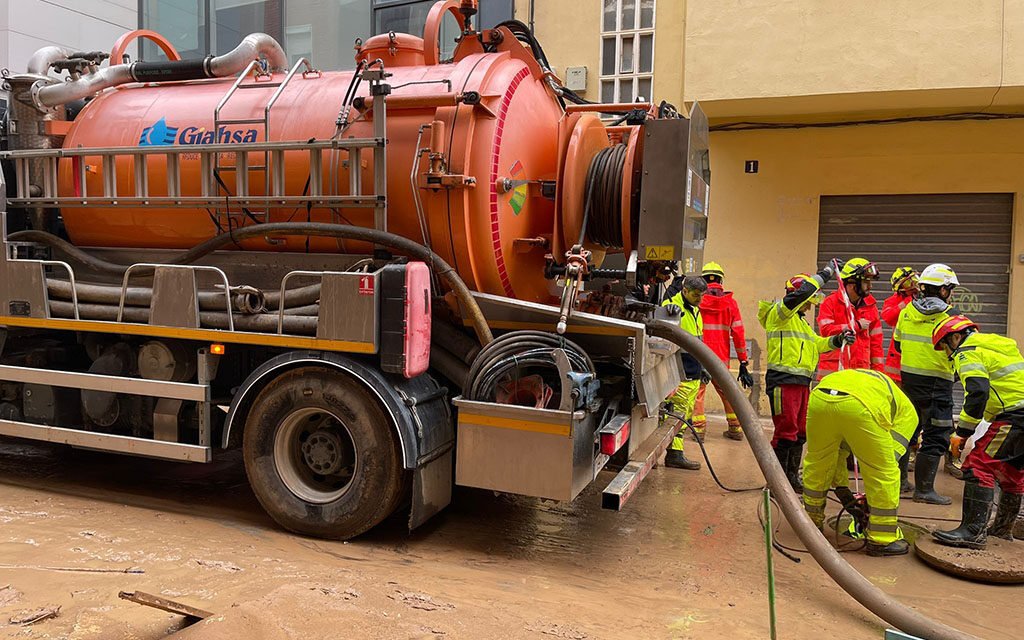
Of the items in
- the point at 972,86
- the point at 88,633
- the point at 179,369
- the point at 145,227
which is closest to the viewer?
the point at 88,633

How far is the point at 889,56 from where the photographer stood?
309 inches

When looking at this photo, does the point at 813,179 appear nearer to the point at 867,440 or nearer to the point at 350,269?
the point at 867,440

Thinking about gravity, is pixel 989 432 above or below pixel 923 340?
below

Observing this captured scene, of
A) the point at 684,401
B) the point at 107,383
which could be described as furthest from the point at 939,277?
the point at 107,383

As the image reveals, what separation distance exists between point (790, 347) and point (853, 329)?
0.85 metres

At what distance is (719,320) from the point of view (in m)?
7.74

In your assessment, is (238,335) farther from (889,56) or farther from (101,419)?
(889,56)

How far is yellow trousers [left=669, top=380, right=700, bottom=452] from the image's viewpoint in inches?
262

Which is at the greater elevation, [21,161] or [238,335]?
[21,161]

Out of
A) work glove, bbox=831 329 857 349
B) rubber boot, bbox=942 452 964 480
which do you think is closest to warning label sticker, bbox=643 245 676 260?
work glove, bbox=831 329 857 349

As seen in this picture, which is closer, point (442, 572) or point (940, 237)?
point (442, 572)

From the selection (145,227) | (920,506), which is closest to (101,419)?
(145,227)

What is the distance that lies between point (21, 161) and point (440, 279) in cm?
338

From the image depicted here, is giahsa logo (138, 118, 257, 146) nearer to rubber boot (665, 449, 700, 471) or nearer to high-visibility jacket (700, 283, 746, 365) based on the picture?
rubber boot (665, 449, 700, 471)
